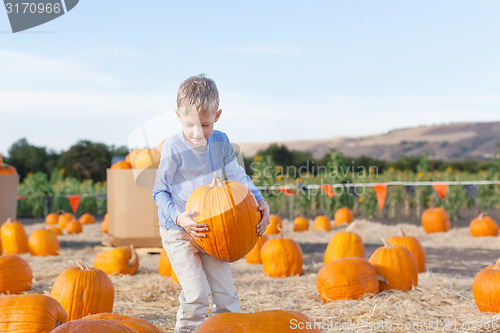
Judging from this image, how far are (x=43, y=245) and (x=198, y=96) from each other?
6.48 metres

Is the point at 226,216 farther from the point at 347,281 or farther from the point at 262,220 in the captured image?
the point at 347,281

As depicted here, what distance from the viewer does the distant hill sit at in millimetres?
47094

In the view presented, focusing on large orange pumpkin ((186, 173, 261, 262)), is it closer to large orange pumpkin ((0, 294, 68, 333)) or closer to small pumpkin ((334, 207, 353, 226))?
large orange pumpkin ((0, 294, 68, 333))

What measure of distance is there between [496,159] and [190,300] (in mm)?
15360

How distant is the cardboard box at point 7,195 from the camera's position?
8727 millimetres

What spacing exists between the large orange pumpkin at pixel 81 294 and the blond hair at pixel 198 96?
79.8 inches

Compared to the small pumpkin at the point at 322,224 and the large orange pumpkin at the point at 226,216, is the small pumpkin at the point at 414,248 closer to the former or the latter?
the large orange pumpkin at the point at 226,216

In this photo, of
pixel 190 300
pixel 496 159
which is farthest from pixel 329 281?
pixel 496 159

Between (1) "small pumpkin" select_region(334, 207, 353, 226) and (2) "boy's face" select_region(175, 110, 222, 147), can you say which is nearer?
(2) "boy's face" select_region(175, 110, 222, 147)

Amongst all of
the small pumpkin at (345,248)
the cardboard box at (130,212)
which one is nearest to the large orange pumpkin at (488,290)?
the small pumpkin at (345,248)

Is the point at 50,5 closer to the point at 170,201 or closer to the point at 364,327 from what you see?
the point at 170,201

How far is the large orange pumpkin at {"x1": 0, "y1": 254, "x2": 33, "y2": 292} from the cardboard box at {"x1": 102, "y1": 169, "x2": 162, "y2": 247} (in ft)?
6.40

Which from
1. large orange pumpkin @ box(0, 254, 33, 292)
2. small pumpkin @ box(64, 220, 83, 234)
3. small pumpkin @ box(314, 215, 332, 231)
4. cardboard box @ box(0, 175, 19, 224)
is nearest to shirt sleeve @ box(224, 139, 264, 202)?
large orange pumpkin @ box(0, 254, 33, 292)

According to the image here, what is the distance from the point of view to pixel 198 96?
91.1 inches
